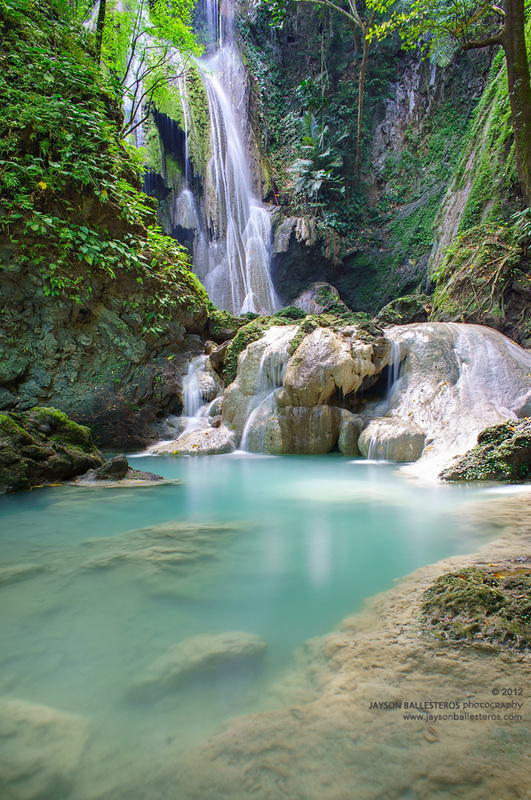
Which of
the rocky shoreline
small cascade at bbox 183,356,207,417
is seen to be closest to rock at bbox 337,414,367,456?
small cascade at bbox 183,356,207,417

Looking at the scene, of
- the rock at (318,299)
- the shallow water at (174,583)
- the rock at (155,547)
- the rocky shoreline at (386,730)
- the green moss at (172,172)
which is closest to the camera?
the rocky shoreline at (386,730)

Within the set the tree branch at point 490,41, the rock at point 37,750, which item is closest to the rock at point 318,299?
Result: the tree branch at point 490,41

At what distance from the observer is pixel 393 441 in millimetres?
6438

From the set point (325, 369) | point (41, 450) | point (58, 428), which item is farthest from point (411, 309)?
point (41, 450)

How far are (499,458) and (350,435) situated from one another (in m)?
2.87

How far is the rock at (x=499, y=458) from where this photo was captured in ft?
14.3

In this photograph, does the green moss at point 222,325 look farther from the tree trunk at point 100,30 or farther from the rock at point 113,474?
the tree trunk at point 100,30

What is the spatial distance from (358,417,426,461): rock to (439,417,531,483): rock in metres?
1.42

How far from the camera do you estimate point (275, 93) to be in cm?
1841

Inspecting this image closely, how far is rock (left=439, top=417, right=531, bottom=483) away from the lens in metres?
4.34

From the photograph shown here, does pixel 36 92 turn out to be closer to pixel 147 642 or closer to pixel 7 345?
pixel 7 345

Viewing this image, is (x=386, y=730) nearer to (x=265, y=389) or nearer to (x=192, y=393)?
(x=265, y=389)

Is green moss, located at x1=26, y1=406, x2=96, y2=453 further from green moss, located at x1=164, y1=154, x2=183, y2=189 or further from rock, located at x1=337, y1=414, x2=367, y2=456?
green moss, located at x1=164, y1=154, x2=183, y2=189

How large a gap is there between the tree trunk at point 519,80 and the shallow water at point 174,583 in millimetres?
4171
